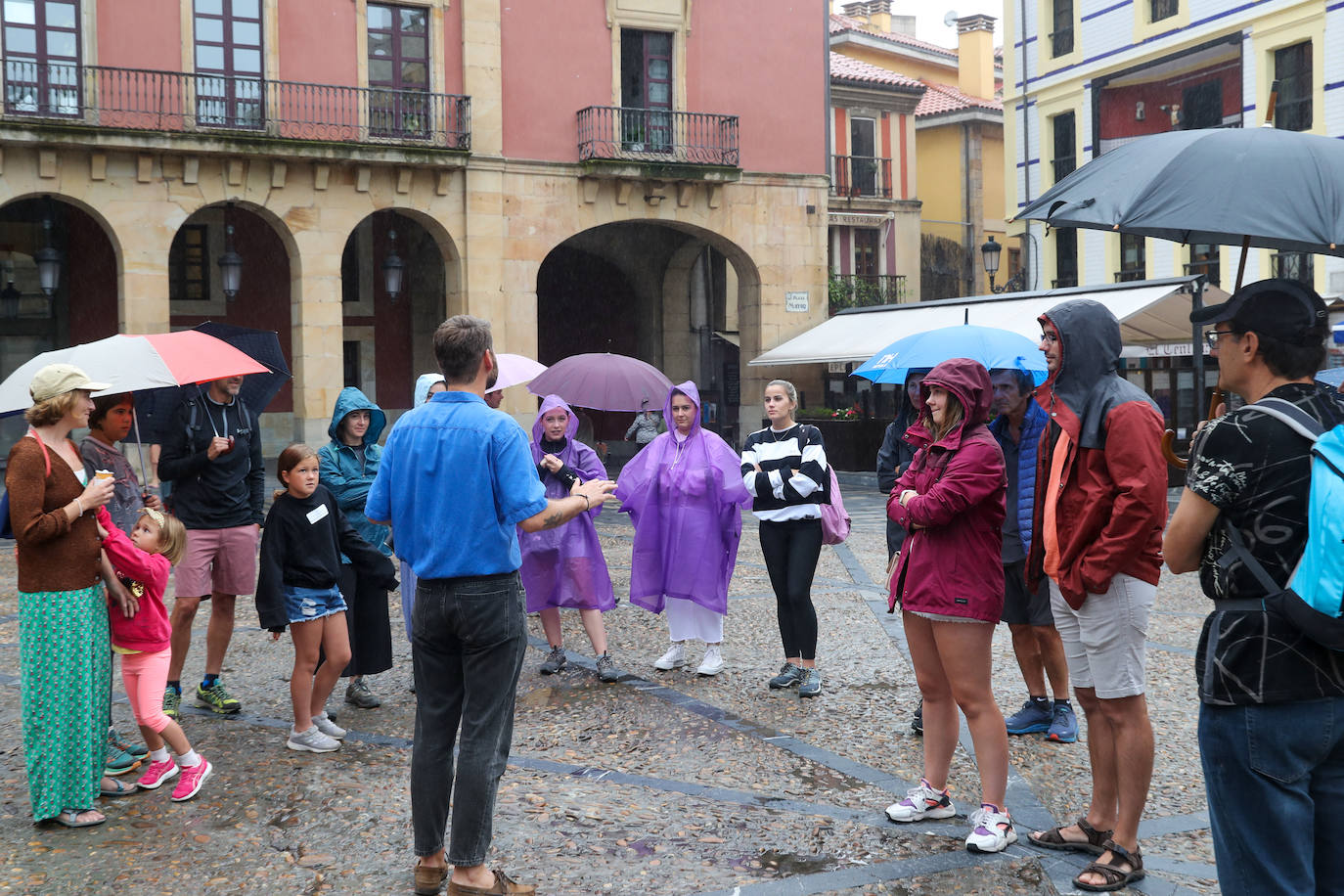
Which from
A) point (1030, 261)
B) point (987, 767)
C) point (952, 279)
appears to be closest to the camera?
point (987, 767)

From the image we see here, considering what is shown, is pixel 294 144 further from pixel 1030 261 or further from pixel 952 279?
pixel 952 279

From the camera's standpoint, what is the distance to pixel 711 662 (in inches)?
274

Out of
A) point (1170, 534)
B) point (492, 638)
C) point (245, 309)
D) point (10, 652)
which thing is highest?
point (245, 309)

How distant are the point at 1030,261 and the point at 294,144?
60.5ft

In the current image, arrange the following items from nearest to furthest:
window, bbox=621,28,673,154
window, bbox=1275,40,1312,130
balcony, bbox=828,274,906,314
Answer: window, bbox=621,28,673,154, window, bbox=1275,40,1312,130, balcony, bbox=828,274,906,314

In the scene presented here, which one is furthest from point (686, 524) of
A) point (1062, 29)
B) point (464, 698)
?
point (1062, 29)

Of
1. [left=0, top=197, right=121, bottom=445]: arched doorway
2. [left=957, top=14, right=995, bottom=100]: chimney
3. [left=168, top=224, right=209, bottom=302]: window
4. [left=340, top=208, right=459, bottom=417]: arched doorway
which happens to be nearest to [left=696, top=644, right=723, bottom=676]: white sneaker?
[left=0, top=197, right=121, bottom=445]: arched doorway

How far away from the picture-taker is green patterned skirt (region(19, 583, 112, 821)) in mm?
4453

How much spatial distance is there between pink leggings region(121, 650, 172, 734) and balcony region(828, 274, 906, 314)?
2618 cm

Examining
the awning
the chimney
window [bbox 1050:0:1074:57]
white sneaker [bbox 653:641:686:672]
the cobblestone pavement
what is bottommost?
the cobblestone pavement

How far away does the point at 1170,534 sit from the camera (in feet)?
9.57

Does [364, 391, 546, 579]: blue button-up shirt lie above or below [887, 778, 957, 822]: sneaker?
above

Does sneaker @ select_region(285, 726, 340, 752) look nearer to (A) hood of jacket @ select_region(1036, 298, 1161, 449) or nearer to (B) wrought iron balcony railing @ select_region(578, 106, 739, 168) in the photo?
(A) hood of jacket @ select_region(1036, 298, 1161, 449)

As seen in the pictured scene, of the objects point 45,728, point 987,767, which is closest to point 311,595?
point 45,728
